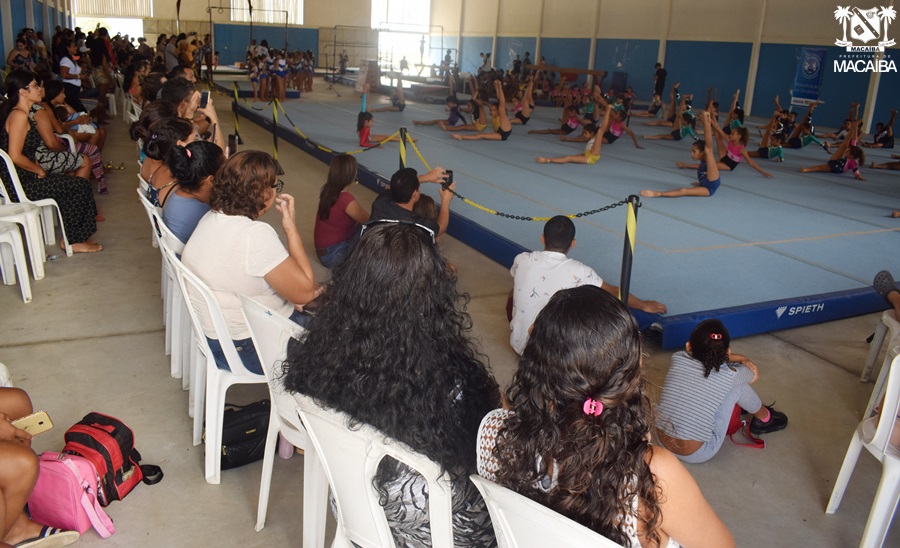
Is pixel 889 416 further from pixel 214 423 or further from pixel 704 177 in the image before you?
pixel 704 177

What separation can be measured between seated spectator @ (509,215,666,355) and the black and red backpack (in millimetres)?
2141

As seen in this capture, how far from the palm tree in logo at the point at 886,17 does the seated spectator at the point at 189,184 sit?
56.6ft

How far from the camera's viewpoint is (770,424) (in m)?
3.79

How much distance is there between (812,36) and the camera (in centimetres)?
1805

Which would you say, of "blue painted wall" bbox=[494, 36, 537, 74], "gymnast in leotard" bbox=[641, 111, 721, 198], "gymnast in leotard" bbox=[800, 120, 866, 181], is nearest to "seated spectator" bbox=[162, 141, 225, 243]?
"gymnast in leotard" bbox=[641, 111, 721, 198]

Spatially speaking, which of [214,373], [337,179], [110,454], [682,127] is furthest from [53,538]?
[682,127]

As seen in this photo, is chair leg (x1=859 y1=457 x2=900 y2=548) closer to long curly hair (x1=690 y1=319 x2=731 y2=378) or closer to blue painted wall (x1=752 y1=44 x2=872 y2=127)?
long curly hair (x1=690 y1=319 x2=731 y2=378)

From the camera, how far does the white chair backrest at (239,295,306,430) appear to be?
2535mm

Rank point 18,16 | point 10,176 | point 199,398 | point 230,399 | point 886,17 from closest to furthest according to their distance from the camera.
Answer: point 199,398, point 230,399, point 10,176, point 18,16, point 886,17

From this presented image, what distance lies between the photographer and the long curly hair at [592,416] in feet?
5.18

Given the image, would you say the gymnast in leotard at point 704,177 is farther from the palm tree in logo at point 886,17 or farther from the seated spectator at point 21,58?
the palm tree in logo at point 886,17

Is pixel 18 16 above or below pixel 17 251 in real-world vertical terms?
above

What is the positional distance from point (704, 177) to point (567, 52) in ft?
61.7

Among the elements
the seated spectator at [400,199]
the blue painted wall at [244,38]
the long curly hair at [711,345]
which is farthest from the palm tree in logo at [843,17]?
the blue painted wall at [244,38]
